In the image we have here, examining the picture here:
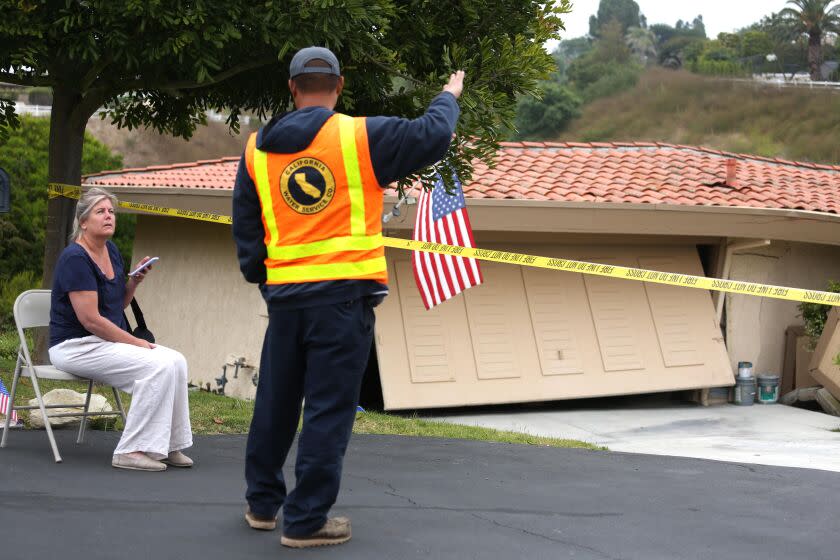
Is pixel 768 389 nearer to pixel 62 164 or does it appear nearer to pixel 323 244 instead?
pixel 62 164

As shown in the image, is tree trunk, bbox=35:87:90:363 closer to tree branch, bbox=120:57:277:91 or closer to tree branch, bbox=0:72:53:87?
tree branch, bbox=0:72:53:87

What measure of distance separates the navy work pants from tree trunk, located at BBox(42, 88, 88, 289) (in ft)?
17.8

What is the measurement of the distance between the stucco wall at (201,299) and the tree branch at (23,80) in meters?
4.13

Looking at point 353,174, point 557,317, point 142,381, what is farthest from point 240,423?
point 557,317

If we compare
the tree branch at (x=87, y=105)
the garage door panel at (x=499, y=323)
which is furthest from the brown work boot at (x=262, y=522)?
the garage door panel at (x=499, y=323)

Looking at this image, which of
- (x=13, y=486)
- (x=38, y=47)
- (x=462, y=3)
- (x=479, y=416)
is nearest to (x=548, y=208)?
(x=479, y=416)

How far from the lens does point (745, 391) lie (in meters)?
13.0

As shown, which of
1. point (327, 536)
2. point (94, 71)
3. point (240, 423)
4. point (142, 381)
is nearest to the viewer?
point (327, 536)

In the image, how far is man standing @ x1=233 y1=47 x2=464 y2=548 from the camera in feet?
13.6

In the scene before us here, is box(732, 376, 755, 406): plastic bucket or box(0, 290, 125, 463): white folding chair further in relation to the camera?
box(732, 376, 755, 406): plastic bucket

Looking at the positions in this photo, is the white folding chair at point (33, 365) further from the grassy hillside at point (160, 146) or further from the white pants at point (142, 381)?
the grassy hillside at point (160, 146)

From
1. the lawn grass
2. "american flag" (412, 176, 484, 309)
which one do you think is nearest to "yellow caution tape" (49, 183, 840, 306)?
"american flag" (412, 176, 484, 309)

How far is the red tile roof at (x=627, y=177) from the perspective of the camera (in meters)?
12.6

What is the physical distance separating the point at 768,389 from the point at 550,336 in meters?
2.75
